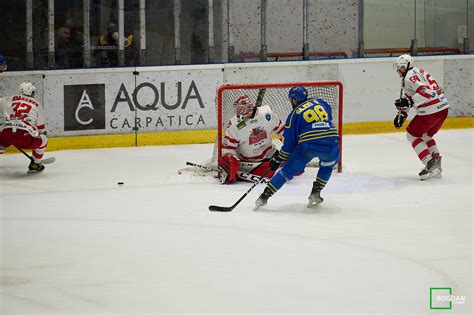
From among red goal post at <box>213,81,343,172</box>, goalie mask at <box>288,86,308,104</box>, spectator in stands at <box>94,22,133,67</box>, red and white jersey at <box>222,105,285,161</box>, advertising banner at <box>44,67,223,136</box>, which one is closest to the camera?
goalie mask at <box>288,86,308,104</box>

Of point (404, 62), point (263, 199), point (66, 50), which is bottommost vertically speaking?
point (263, 199)

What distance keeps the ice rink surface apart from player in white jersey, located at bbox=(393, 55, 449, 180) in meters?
0.22

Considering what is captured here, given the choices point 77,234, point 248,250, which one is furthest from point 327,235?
point 77,234

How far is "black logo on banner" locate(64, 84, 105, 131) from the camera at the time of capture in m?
10.1

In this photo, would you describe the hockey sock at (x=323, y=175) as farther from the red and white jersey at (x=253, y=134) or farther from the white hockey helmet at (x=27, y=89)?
the white hockey helmet at (x=27, y=89)

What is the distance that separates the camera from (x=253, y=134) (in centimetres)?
829

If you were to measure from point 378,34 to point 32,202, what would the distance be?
5217 millimetres

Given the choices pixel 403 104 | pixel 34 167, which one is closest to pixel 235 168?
pixel 403 104

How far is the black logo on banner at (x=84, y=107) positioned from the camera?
1008cm

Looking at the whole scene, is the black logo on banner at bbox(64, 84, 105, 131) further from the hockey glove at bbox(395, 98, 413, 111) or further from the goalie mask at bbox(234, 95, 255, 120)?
the hockey glove at bbox(395, 98, 413, 111)

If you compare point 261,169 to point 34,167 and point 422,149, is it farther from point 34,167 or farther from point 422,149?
point 34,167

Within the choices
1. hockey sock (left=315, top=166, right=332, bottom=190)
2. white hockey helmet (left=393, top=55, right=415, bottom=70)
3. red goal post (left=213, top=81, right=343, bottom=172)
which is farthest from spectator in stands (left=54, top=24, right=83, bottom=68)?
hockey sock (left=315, top=166, right=332, bottom=190)

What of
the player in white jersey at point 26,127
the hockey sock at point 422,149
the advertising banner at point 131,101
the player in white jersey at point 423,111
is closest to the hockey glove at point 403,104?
the player in white jersey at point 423,111

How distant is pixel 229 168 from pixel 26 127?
1866 mm
